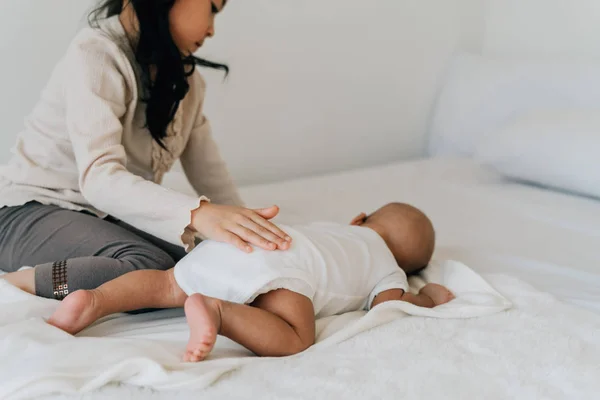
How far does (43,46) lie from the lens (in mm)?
1690

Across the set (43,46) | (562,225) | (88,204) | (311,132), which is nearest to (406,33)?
(311,132)

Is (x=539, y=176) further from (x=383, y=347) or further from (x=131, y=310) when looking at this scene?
(x=131, y=310)

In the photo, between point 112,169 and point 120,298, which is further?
point 112,169

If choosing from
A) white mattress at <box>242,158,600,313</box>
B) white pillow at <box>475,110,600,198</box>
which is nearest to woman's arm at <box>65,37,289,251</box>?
white mattress at <box>242,158,600,313</box>

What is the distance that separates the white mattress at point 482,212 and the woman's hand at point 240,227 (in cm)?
45

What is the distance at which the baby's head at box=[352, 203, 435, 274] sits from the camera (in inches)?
48.2

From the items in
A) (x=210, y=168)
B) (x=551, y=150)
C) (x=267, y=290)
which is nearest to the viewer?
(x=267, y=290)

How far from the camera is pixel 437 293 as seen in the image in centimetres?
114

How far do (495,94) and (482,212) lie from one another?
67 centimetres

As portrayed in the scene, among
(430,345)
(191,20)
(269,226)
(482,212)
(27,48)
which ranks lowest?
(482,212)

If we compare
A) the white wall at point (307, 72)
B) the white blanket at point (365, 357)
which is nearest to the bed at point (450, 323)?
the white blanket at point (365, 357)

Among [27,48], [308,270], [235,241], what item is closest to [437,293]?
[308,270]

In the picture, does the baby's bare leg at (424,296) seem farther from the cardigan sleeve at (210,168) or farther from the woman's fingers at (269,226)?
the cardigan sleeve at (210,168)

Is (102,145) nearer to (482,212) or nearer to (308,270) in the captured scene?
(308,270)
